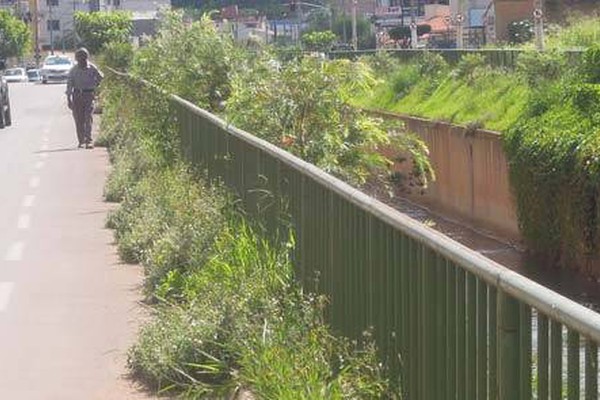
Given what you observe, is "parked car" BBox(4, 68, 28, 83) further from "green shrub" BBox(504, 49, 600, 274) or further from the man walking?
"green shrub" BBox(504, 49, 600, 274)

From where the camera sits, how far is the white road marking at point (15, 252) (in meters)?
13.9

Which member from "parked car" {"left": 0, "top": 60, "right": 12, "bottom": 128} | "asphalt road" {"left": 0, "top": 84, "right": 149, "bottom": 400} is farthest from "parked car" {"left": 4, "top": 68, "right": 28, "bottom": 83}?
"asphalt road" {"left": 0, "top": 84, "right": 149, "bottom": 400}

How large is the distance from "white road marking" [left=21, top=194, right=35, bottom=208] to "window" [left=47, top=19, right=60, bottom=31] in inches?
5159

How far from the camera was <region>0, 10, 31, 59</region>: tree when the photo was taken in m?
122

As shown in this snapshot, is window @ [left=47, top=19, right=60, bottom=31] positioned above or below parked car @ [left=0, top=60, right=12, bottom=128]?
above

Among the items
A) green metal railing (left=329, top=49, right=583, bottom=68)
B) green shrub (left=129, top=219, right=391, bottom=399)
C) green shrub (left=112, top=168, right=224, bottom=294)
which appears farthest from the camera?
green metal railing (left=329, top=49, right=583, bottom=68)

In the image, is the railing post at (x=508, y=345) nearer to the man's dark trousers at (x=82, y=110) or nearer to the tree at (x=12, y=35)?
the man's dark trousers at (x=82, y=110)

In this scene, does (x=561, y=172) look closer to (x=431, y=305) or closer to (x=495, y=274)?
(x=431, y=305)

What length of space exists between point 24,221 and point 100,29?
35.6 metres

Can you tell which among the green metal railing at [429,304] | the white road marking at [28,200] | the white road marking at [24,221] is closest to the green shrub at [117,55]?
the white road marking at [28,200]

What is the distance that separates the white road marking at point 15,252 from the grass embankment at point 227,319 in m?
1.05

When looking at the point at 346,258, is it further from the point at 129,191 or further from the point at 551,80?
the point at 551,80

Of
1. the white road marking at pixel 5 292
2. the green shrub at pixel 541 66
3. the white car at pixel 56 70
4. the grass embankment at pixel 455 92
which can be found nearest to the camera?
the white road marking at pixel 5 292

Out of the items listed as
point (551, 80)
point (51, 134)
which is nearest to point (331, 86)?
point (551, 80)
